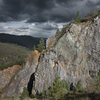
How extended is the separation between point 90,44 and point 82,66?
29.9 ft

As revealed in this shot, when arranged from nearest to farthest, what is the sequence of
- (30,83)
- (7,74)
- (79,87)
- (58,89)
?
(58,89) → (79,87) → (30,83) → (7,74)

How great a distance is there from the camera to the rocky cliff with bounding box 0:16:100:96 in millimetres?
131250

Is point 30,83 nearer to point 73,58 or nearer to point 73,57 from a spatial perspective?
point 73,58

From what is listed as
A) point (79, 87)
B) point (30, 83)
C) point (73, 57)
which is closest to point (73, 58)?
point (73, 57)

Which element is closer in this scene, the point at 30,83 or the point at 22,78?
the point at 30,83

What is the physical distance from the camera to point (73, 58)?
5349 inches

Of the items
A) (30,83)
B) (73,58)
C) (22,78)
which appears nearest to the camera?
(73,58)

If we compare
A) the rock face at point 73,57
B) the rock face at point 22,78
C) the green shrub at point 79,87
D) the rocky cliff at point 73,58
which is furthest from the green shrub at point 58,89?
the rock face at point 22,78

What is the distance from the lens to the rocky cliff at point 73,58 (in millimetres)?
131250

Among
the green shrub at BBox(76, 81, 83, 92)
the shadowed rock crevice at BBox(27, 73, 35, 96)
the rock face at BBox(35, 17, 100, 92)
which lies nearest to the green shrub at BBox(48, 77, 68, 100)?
the green shrub at BBox(76, 81, 83, 92)

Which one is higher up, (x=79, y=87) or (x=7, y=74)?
(x=7, y=74)

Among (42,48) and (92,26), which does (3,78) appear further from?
(92,26)

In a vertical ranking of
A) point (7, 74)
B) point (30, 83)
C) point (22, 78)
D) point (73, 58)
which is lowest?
point (30, 83)

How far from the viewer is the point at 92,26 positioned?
136 meters
